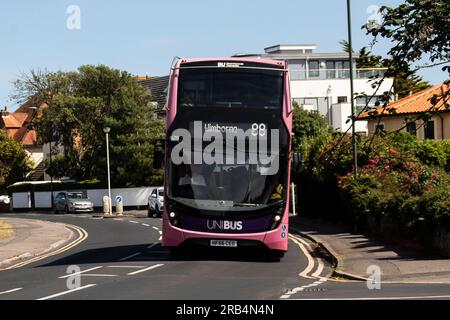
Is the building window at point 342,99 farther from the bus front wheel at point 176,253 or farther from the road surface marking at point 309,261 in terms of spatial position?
the bus front wheel at point 176,253

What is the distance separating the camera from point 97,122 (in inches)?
2852

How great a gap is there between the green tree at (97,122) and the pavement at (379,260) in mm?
37170

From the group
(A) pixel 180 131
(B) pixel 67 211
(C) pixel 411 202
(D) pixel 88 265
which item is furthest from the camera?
(B) pixel 67 211

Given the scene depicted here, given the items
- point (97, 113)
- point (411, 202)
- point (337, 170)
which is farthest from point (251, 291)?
point (97, 113)

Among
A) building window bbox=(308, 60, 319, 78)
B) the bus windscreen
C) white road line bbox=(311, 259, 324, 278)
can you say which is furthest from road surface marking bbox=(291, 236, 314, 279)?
building window bbox=(308, 60, 319, 78)

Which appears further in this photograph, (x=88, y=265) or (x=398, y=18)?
(x=88, y=265)

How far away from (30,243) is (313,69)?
5242 centimetres

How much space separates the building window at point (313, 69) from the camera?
75438mm

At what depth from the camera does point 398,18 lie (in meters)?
8.13

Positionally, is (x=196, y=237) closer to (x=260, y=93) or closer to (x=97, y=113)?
(x=260, y=93)

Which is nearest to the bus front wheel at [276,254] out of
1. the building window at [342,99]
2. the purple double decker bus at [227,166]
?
the purple double decker bus at [227,166]

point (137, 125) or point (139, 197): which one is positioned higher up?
point (137, 125)

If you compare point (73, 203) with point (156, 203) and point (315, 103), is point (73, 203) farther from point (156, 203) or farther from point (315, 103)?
point (315, 103)
